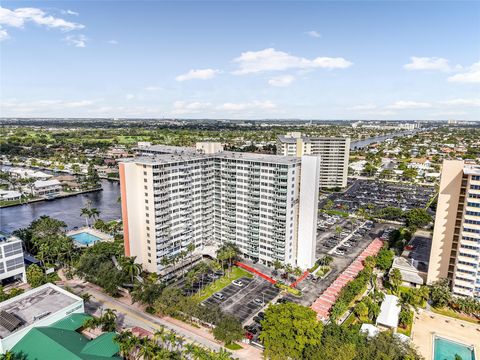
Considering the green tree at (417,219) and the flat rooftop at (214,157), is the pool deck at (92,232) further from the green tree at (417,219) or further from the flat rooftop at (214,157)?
the green tree at (417,219)

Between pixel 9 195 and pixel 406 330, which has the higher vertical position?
pixel 9 195

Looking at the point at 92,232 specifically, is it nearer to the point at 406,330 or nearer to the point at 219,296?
the point at 219,296

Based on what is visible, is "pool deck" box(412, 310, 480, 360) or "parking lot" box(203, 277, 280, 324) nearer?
"pool deck" box(412, 310, 480, 360)

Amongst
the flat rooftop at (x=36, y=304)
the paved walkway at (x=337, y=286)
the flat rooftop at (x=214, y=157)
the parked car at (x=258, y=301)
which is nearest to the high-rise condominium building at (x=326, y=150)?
the paved walkway at (x=337, y=286)

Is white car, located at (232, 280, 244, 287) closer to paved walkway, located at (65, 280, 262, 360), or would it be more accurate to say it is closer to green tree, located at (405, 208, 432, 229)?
paved walkway, located at (65, 280, 262, 360)

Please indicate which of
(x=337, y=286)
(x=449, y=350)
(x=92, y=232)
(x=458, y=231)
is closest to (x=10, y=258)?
(x=92, y=232)

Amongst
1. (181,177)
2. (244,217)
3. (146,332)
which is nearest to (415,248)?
(244,217)

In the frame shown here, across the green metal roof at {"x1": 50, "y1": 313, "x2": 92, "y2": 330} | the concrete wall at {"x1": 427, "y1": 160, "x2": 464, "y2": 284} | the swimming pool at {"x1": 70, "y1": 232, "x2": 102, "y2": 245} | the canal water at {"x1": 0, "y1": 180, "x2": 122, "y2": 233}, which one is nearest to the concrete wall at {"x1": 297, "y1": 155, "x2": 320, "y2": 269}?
the concrete wall at {"x1": 427, "y1": 160, "x2": 464, "y2": 284}
